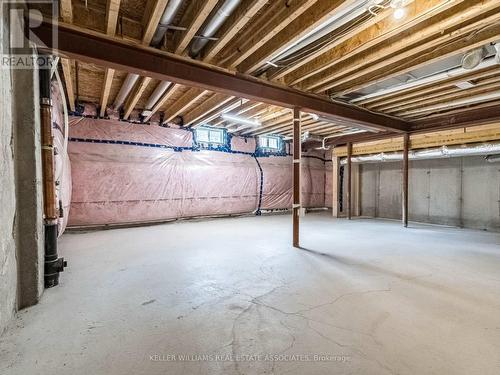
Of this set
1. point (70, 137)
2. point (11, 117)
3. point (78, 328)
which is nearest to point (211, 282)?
point (78, 328)

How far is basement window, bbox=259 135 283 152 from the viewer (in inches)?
291

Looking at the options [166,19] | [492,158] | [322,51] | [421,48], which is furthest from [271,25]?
[492,158]

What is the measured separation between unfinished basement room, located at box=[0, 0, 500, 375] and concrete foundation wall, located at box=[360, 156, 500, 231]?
0.04m

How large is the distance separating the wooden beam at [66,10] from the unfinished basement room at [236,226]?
1 cm

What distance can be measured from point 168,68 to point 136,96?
61.1 inches

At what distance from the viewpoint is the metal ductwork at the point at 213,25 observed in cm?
204

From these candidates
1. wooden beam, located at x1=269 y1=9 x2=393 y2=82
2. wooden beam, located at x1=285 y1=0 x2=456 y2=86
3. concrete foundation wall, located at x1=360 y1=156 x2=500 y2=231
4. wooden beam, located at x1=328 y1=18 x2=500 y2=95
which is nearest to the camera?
wooden beam, located at x1=285 y1=0 x2=456 y2=86

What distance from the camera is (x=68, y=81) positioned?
3.50 meters

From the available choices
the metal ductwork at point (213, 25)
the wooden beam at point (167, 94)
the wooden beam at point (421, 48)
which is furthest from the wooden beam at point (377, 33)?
the wooden beam at point (167, 94)

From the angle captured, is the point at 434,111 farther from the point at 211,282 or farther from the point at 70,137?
the point at 70,137

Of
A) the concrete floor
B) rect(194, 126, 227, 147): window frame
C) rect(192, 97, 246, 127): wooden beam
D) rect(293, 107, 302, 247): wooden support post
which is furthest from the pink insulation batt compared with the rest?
rect(293, 107, 302, 247): wooden support post

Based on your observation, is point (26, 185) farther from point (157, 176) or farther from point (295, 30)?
point (157, 176)

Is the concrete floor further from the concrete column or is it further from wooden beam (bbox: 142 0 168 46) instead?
wooden beam (bbox: 142 0 168 46)

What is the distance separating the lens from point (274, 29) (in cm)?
228
